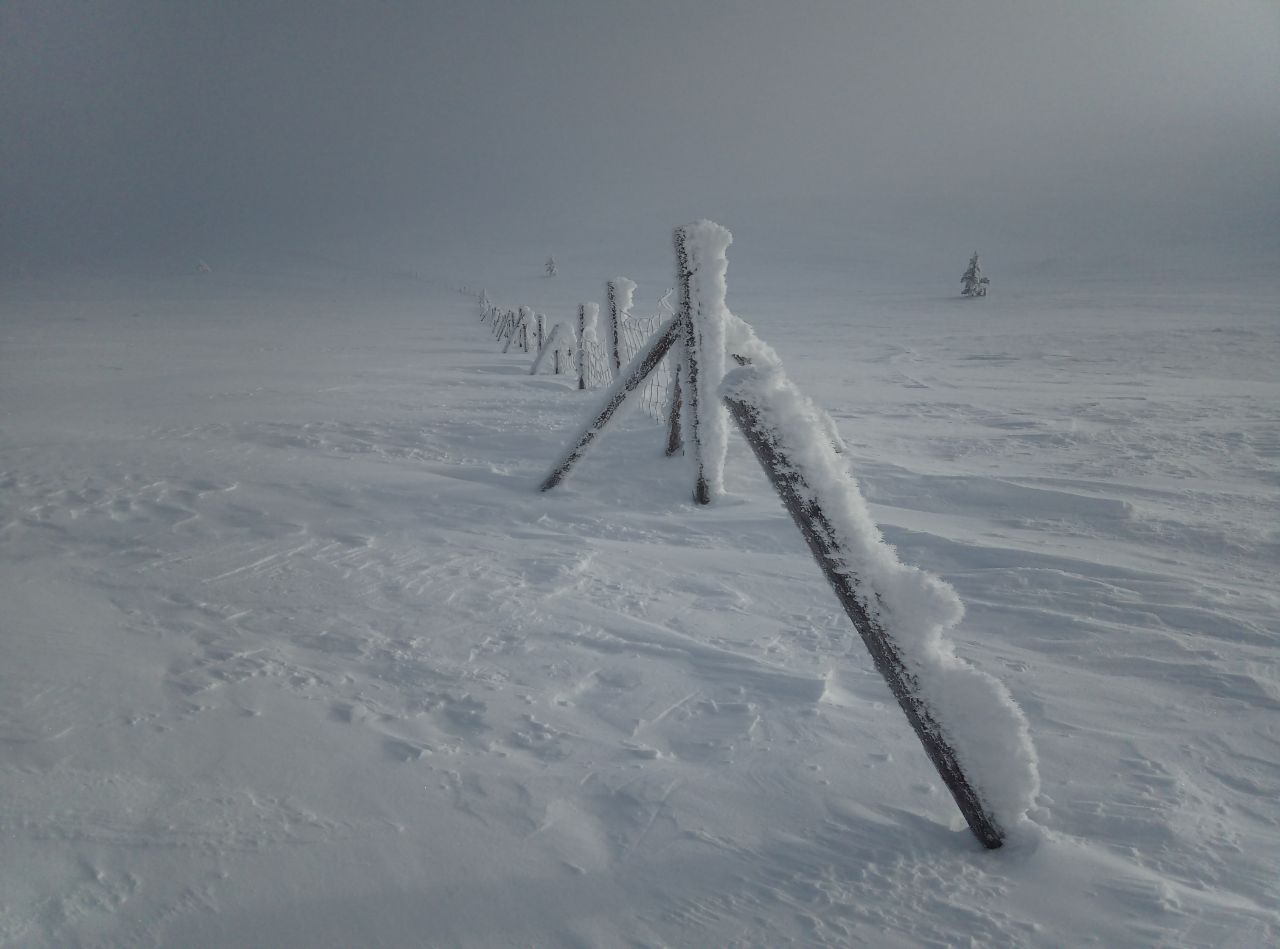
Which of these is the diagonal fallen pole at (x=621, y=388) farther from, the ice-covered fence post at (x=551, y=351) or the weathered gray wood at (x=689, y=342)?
the ice-covered fence post at (x=551, y=351)

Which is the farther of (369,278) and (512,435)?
(369,278)

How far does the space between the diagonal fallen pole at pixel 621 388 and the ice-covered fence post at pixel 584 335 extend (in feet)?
14.0

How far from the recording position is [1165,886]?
1.77 metres

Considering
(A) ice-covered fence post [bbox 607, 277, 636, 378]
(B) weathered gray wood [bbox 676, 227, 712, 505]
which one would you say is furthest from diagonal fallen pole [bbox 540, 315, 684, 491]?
(A) ice-covered fence post [bbox 607, 277, 636, 378]

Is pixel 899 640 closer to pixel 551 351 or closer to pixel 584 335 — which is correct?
pixel 584 335

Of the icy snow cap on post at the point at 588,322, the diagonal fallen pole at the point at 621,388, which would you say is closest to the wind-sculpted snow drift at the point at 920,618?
the diagonal fallen pole at the point at 621,388

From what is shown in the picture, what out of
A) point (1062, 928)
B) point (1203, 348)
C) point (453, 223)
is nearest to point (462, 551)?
point (1062, 928)

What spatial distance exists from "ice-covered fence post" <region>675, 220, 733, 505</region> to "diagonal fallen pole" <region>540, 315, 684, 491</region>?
0.17m

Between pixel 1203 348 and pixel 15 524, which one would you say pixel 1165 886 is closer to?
pixel 15 524

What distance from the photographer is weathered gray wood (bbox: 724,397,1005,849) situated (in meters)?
1.80

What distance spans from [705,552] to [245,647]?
2222 millimetres

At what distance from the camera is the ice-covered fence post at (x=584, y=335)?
8781 mm

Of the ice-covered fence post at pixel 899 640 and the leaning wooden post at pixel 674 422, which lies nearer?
the ice-covered fence post at pixel 899 640

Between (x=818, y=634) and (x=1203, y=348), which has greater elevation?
(x=1203, y=348)
